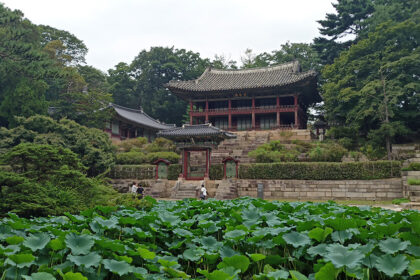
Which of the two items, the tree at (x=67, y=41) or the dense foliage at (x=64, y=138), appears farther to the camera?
the tree at (x=67, y=41)

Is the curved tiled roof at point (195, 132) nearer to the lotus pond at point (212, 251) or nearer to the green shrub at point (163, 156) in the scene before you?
the green shrub at point (163, 156)

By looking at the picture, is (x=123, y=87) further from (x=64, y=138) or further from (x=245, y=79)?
(x=64, y=138)

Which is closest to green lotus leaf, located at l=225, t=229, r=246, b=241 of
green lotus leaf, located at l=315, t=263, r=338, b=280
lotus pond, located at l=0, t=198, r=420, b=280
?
lotus pond, located at l=0, t=198, r=420, b=280

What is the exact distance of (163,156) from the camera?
1001 inches

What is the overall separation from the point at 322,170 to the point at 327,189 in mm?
1110

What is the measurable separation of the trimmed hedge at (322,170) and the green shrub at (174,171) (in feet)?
13.1

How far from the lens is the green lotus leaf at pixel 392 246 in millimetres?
3334

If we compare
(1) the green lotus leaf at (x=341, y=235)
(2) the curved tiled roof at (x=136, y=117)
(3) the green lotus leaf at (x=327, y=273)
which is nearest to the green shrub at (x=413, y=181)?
(1) the green lotus leaf at (x=341, y=235)

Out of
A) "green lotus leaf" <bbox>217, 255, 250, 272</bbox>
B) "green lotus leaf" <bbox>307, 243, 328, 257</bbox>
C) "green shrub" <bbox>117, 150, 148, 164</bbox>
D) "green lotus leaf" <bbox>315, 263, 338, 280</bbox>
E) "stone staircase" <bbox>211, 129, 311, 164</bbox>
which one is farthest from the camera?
"stone staircase" <bbox>211, 129, 311, 164</bbox>

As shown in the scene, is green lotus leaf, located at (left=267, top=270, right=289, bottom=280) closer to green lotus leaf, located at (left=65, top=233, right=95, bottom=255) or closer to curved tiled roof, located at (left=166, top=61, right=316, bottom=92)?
green lotus leaf, located at (left=65, top=233, right=95, bottom=255)

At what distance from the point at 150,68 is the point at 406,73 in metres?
32.4

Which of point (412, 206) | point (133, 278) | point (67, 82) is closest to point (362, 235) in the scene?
point (133, 278)

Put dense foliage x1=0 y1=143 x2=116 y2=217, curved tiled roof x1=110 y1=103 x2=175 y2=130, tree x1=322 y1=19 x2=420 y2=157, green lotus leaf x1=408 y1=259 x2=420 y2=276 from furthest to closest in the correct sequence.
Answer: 1. curved tiled roof x1=110 y1=103 x2=175 y2=130
2. tree x1=322 y1=19 x2=420 y2=157
3. dense foliage x1=0 y1=143 x2=116 y2=217
4. green lotus leaf x1=408 y1=259 x2=420 y2=276

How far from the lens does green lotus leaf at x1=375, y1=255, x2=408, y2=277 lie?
9.68 ft
